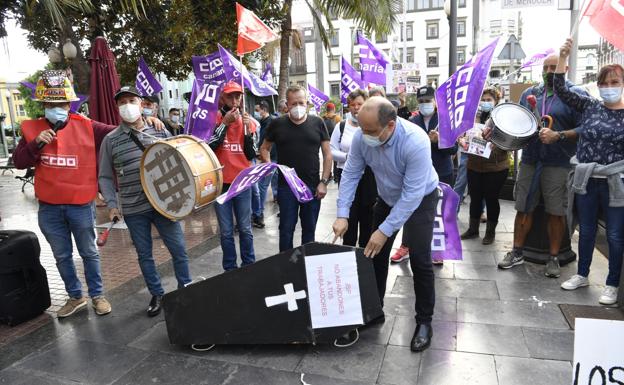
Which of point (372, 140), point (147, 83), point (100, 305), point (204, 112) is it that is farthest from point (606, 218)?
point (147, 83)

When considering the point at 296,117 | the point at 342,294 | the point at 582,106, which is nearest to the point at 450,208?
the point at 582,106

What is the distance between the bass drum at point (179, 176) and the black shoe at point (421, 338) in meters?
1.93

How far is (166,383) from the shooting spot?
3012 mm

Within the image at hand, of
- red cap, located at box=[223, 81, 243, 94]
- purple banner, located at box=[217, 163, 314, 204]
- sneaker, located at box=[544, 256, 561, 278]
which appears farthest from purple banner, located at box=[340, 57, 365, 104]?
sneaker, located at box=[544, 256, 561, 278]

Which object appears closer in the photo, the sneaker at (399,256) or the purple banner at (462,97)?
the purple banner at (462,97)

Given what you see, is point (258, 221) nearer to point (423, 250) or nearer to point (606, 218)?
point (423, 250)

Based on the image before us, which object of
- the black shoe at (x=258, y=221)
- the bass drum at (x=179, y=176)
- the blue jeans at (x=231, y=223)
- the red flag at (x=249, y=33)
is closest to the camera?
the bass drum at (x=179, y=176)

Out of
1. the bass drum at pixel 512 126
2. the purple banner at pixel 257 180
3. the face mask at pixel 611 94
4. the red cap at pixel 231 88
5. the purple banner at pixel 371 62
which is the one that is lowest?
the purple banner at pixel 257 180

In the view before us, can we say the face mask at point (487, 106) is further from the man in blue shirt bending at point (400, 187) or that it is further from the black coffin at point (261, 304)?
the black coffin at point (261, 304)

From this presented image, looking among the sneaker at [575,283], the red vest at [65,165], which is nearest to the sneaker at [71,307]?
the red vest at [65,165]

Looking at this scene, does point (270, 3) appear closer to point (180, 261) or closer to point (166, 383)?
point (180, 261)

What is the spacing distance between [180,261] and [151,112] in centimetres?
284

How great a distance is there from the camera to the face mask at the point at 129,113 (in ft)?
12.6

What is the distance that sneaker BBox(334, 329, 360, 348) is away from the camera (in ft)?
11.0
